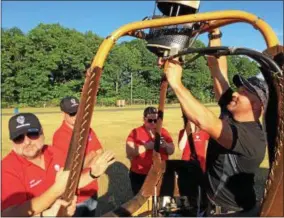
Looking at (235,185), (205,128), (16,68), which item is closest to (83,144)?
(205,128)

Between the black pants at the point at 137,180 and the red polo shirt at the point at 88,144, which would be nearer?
the red polo shirt at the point at 88,144

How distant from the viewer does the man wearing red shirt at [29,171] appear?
2408 millimetres

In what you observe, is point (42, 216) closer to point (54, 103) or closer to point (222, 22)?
point (222, 22)

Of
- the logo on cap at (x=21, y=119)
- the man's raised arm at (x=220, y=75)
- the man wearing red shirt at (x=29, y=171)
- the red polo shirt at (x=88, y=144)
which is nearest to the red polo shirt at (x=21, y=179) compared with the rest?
the man wearing red shirt at (x=29, y=171)

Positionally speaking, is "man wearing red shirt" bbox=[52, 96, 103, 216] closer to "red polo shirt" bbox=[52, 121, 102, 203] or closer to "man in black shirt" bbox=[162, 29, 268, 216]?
"red polo shirt" bbox=[52, 121, 102, 203]

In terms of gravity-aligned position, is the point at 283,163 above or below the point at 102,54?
below

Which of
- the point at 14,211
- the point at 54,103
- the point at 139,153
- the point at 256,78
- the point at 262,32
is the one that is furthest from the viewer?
the point at 54,103

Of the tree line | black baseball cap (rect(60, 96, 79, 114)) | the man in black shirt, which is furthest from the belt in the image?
the tree line

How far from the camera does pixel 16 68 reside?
185 feet

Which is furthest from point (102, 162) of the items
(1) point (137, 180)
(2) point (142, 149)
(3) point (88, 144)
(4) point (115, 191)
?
(4) point (115, 191)

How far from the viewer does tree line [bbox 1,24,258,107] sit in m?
53.9

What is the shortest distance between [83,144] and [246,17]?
3.27 ft

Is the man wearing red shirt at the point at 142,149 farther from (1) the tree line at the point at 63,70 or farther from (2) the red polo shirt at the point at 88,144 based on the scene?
(1) the tree line at the point at 63,70

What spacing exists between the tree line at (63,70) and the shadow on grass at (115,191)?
39.9 metres
